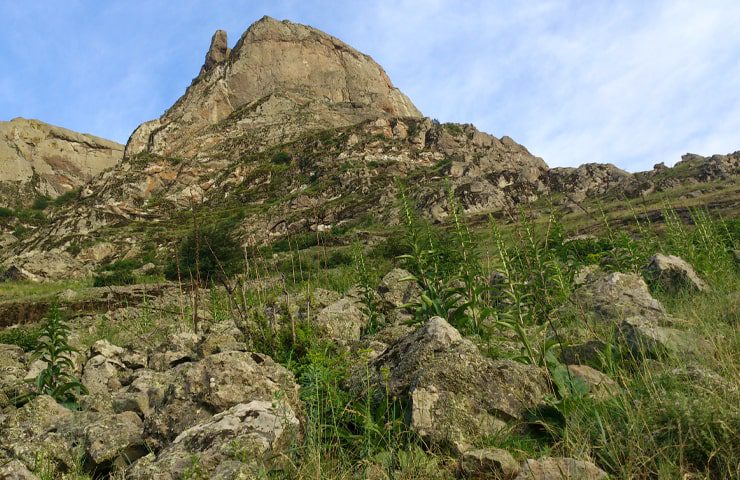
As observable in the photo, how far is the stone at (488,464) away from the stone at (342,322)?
2.82 meters

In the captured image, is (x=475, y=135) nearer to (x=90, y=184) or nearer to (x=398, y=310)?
(x=90, y=184)

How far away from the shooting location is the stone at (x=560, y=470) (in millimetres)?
1973

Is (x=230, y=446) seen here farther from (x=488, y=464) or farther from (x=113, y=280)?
(x=113, y=280)

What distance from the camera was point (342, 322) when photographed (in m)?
5.52

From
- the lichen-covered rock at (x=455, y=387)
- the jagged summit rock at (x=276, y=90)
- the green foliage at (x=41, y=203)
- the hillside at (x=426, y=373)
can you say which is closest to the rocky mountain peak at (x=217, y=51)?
the jagged summit rock at (x=276, y=90)

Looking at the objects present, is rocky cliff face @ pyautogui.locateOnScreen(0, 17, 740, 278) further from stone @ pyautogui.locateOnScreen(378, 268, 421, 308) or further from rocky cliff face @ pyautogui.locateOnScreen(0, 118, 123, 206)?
rocky cliff face @ pyautogui.locateOnScreen(0, 118, 123, 206)

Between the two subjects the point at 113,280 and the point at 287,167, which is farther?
the point at 287,167

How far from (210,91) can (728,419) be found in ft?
332

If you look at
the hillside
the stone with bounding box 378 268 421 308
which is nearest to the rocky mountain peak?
the hillside

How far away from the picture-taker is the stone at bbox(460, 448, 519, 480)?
2.19m

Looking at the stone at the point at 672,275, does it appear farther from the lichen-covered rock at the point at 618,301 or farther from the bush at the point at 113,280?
the bush at the point at 113,280

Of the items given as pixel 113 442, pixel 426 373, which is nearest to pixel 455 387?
pixel 426 373

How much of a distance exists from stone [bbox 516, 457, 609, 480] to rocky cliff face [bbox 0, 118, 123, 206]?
10580 centimetres

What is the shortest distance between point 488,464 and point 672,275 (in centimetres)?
564
